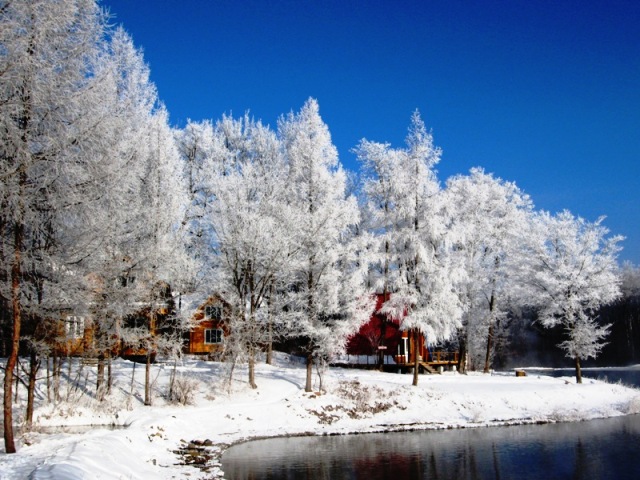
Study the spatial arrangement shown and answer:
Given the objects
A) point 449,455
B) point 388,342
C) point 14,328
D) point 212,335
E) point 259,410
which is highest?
point 14,328

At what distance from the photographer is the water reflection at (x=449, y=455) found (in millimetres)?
17734

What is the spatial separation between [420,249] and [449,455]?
43.4 feet

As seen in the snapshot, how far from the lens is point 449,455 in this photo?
20.4 metres

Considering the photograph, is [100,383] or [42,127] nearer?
[42,127]

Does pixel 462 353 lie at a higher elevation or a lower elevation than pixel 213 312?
lower

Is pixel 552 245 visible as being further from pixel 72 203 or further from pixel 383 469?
pixel 72 203

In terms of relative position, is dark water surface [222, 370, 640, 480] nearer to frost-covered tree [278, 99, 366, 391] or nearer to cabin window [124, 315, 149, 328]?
frost-covered tree [278, 99, 366, 391]

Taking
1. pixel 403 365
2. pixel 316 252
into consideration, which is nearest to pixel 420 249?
pixel 316 252

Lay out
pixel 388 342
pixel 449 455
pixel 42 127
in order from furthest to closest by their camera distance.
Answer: pixel 388 342 < pixel 449 455 < pixel 42 127

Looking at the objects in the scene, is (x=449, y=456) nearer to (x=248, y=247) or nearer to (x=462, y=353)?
(x=248, y=247)

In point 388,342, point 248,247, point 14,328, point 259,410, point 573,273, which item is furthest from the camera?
point 388,342

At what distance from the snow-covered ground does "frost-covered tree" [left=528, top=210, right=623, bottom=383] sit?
357 centimetres

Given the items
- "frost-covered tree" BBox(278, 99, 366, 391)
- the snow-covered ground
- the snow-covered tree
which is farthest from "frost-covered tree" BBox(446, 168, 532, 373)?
the snow-covered tree

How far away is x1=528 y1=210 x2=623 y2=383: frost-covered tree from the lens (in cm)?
3762
